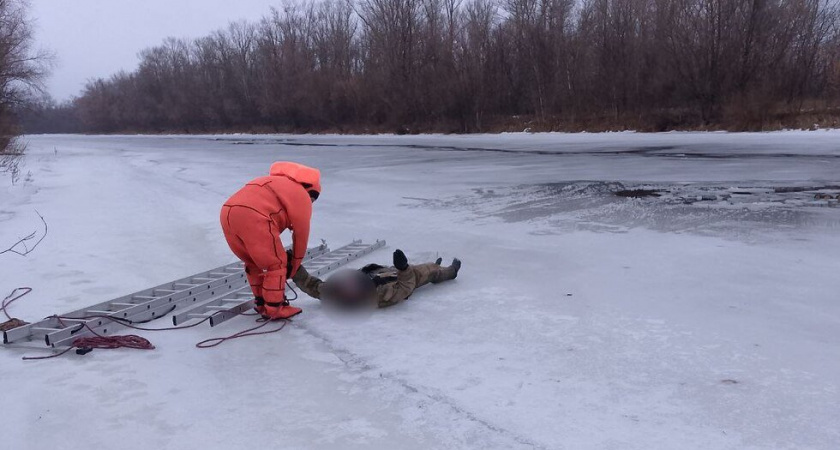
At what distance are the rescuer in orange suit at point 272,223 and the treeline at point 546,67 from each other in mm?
26747

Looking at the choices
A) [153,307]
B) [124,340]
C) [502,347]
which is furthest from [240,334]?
[502,347]

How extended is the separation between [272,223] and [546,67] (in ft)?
124

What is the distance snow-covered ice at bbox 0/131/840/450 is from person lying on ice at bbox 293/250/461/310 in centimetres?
15

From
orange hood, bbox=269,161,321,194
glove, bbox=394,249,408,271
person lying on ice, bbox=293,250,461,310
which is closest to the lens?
orange hood, bbox=269,161,321,194

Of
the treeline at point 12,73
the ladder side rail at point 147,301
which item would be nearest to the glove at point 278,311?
the ladder side rail at point 147,301

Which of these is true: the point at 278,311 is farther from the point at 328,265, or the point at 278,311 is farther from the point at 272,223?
the point at 328,265

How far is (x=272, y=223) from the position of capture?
4.36 metres

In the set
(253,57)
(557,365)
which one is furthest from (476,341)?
(253,57)

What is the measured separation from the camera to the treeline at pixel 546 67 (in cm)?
2994

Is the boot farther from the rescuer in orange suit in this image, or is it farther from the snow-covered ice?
the rescuer in orange suit

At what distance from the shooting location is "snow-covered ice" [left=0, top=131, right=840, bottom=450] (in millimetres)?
2980

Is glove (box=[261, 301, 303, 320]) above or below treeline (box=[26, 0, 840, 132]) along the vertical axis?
below

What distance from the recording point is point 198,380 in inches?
144

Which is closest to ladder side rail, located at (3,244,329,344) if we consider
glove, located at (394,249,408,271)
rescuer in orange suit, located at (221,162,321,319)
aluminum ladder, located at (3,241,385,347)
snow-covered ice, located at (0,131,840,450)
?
aluminum ladder, located at (3,241,385,347)
